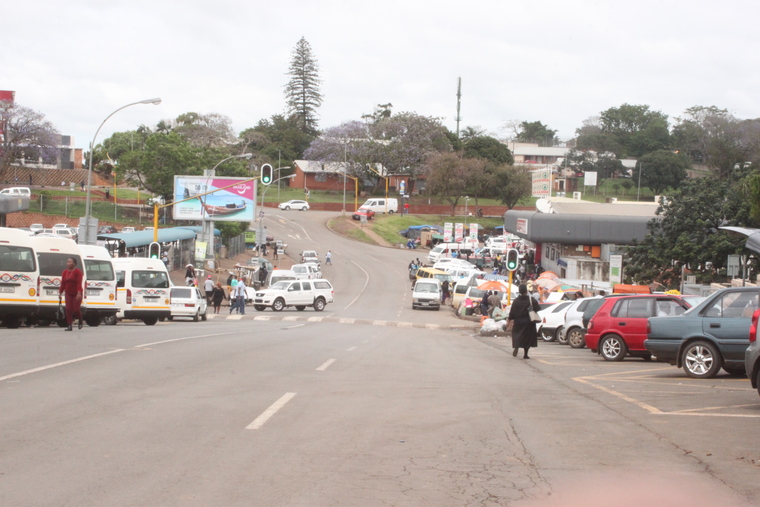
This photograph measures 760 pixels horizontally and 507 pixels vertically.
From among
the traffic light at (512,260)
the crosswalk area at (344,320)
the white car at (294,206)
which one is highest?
the white car at (294,206)

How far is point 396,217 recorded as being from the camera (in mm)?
94688

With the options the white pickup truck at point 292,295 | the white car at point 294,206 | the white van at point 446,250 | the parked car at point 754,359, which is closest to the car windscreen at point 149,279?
the white pickup truck at point 292,295

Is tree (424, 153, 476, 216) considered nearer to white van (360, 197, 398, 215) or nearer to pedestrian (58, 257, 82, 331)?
white van (360, 197, 398, 215)

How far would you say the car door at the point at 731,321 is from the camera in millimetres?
13109

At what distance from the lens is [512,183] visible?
9631 centimetres

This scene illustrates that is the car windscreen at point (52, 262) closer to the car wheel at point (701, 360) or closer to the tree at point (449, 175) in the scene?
the car wheel at point (701, 360)

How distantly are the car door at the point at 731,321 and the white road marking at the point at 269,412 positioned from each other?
750cm

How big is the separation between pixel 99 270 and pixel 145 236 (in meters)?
29.0

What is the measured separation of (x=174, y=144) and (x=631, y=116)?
94426 millimetres

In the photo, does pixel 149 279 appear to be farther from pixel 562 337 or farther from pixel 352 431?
pixel 352 431

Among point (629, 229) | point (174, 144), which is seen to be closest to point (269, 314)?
point (629, 229)

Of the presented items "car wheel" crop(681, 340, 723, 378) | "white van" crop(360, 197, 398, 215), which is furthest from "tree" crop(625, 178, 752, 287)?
"white van" crop(360, 197, 398, 215)

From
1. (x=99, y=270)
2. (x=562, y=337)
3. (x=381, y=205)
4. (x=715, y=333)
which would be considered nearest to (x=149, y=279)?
(x=99, y=270)

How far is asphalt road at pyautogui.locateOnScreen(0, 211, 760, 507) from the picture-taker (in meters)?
6.05
